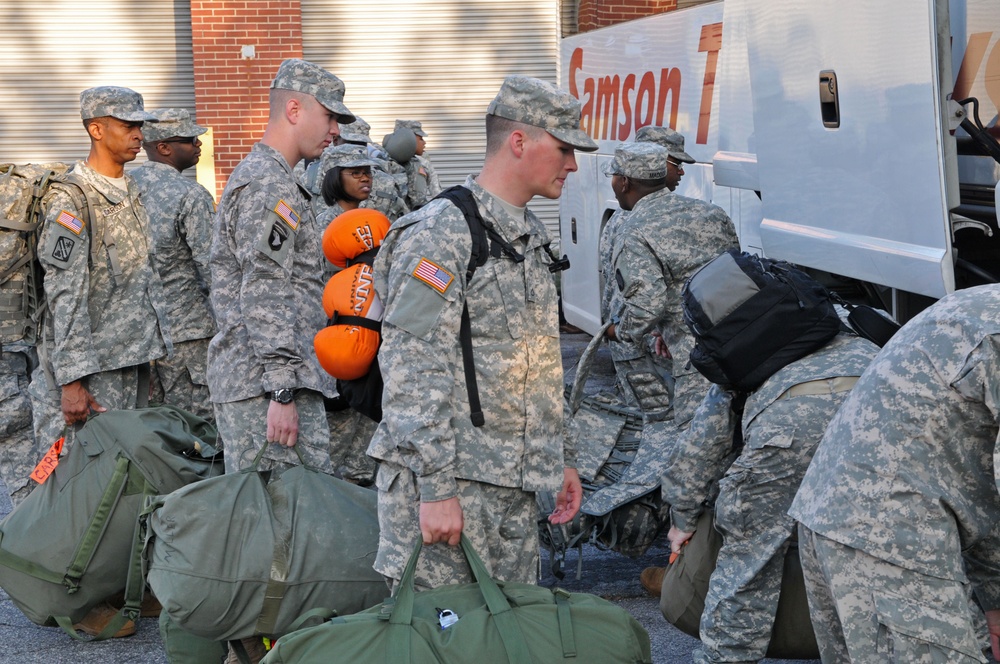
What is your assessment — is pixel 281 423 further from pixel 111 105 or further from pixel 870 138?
pixel 870 138

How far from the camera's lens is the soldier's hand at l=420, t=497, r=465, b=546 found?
289 centimetres

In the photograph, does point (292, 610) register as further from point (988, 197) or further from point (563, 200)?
point (563, 200)

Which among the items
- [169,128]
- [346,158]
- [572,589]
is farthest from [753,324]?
[169,128]

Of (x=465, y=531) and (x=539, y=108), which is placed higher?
(x=539, y=108)

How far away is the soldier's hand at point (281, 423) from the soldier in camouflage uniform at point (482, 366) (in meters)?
0.92

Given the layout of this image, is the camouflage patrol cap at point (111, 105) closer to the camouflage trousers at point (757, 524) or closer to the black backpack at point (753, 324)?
the black backpack at point (753, 324)

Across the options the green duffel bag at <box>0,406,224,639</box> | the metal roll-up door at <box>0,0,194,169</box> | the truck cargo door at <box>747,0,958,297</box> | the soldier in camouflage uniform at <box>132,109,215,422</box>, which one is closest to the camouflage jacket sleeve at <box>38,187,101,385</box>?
the green duffel bag at <box>0,406,224,639</box>

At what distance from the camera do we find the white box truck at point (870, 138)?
3.54 metres

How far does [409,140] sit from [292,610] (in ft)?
19.9

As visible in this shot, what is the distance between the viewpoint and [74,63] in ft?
44.5

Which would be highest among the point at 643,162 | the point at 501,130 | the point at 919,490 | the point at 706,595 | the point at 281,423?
the point at 501,130

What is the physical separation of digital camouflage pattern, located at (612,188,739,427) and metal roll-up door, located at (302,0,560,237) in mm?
8370

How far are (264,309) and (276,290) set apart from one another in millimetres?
76

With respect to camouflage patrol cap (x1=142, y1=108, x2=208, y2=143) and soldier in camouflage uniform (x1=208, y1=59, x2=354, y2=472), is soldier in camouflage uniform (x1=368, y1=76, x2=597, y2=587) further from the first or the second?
camouflage patrol cap (x1=142, y1=108, x2=208, y2=143)
